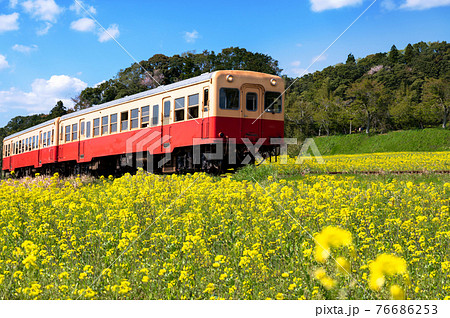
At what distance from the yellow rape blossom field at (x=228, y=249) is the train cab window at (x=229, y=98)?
4.48 m

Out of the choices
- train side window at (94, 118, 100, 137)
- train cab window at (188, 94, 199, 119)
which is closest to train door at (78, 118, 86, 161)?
train side window at (94, 118, 100, 137)

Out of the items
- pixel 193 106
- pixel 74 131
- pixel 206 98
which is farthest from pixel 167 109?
pixel 74 131

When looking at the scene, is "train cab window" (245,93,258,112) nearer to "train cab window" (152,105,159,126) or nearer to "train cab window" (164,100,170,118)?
"train cab window" (164,100,170,118)

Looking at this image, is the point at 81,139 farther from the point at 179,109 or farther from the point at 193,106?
the point at 193,106

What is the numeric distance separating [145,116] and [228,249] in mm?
9685

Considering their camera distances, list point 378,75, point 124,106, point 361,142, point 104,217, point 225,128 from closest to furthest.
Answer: point 104,217 < point 225,128 < point 124,106 < point 361,142 < point 378,75

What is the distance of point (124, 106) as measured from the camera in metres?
14.3

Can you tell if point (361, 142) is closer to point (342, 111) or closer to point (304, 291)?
point (342, 111)

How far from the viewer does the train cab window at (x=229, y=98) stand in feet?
37.2

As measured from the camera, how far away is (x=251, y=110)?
12.0m

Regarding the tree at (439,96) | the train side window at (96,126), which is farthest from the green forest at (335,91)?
the train side window at (96,126)

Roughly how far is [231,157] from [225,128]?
0.92 metres

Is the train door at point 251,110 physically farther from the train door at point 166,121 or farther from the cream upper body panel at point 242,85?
the train door at point 166,121

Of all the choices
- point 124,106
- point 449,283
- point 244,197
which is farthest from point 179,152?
point 449,283
